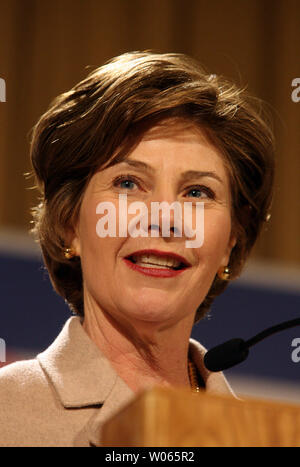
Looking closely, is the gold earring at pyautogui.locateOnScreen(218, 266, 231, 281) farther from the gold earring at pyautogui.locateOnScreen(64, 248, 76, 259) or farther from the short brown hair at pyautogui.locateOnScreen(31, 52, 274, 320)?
the gold earring at pyautogui.locateOnScreen(64, 248, 76, 259)

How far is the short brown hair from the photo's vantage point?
1.52 m

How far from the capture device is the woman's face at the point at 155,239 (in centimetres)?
147

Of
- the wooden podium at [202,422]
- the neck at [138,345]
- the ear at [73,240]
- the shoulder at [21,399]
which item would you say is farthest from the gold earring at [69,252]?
the wooden podium at [202,422]

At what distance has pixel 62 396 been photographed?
1.36 m

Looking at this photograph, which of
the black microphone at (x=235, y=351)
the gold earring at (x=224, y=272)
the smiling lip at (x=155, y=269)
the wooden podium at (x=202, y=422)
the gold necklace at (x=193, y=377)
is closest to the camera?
the wooden podium at (x=202, y=422)

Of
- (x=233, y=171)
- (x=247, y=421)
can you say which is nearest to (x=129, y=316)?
(x=233, y=171)

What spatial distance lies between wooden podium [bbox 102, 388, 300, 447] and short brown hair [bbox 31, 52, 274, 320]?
727 millimetres

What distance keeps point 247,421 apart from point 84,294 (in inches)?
30.1

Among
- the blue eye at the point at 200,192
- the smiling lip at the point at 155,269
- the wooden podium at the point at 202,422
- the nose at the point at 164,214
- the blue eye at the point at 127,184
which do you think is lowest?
the wooden podium at the point at 202,422

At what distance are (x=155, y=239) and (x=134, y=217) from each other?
54 millimetres

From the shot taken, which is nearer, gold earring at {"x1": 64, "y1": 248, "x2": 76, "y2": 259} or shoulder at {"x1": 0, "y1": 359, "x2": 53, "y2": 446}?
shoulder at {"x1": 0, "y1": 359, "x2": 53, "y2": 446}

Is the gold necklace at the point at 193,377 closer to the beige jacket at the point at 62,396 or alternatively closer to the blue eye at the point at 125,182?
the beige jacket at the point at 62,396

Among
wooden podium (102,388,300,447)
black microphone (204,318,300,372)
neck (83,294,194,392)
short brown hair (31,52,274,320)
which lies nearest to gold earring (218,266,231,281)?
short brown hair (31,52,274,320)

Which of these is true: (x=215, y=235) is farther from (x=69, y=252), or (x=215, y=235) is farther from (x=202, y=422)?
(x=202, y=422)
